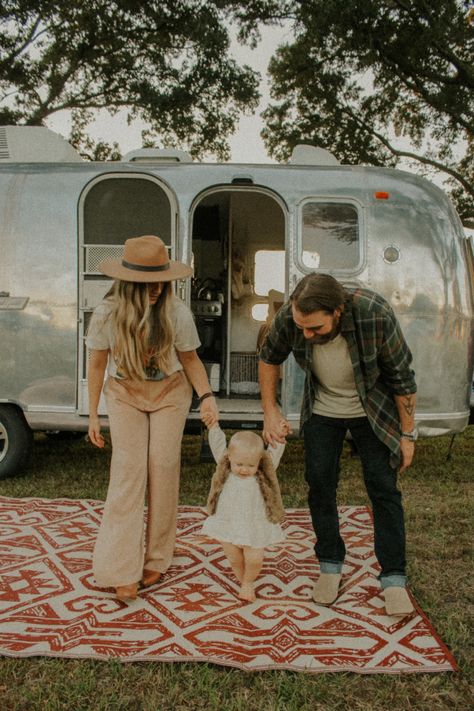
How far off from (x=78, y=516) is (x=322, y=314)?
2.74 meters

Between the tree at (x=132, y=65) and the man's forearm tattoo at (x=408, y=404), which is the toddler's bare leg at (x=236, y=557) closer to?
the man's forearm tattoo at (x=408, y=404)

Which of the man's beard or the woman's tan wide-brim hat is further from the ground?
the woman's tan wide-brim hat

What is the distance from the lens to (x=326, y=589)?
11.1 ft

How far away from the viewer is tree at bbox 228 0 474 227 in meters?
13.1

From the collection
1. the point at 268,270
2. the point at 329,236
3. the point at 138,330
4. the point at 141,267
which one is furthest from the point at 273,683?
the point at 268,270

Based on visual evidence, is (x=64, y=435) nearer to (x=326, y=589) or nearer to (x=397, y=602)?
(x=326, y=589)

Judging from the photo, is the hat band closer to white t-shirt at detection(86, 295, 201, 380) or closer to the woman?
the woman

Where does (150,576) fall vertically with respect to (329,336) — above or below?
below

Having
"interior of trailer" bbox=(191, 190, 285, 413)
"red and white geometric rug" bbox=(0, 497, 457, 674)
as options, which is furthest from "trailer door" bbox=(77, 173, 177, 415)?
"red and white geometric rug" bbox=(0, 497, 457, 674)

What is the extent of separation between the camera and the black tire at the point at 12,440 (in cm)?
588

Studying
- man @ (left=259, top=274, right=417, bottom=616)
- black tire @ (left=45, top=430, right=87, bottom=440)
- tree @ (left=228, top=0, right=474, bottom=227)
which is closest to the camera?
man @ (left=259, top=274, right=417, bottom=616)

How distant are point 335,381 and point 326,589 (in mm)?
1032

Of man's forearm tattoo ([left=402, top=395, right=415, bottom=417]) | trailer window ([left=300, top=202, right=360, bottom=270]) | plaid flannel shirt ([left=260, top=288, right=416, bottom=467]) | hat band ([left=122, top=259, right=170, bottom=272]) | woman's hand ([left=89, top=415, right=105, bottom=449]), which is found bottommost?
woman's hand ([left=89, top=415, right=105, bottom=449])

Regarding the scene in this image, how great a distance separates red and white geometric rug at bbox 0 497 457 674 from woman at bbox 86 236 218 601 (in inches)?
9.4
